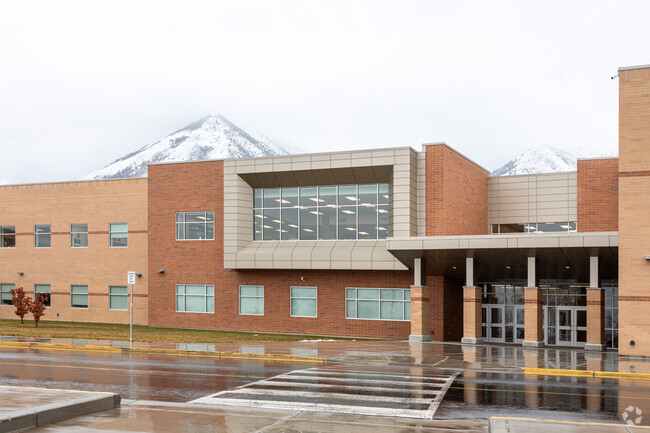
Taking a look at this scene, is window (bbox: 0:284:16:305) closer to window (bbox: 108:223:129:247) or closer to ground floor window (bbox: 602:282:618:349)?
window (bbox: 108:223:129:247)

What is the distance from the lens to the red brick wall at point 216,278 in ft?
125

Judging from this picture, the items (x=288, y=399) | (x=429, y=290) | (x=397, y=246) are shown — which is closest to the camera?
(x=288, y=399)

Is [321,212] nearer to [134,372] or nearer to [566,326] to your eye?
[566,326]

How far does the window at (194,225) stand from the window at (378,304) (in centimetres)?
927

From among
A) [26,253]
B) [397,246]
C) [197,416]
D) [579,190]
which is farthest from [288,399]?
[26,253]

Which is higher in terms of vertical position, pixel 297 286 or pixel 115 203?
pixel 115 203

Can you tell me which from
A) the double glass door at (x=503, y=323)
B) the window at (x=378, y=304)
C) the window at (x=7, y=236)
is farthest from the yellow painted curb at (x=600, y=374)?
the window at (x=7, y=236)

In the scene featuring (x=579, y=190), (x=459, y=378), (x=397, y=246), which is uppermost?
(x=579, y=190)

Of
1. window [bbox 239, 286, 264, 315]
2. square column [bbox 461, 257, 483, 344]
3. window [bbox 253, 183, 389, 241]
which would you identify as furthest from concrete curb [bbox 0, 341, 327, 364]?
window [bbox 253, 183, 389, 241]

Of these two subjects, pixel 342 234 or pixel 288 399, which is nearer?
pixel 288 399

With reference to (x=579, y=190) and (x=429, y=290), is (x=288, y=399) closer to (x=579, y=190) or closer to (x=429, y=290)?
(x=429, y=290)

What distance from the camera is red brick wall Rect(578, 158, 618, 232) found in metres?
37.2

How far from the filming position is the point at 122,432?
422 inches

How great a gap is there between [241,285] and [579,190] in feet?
65.8
